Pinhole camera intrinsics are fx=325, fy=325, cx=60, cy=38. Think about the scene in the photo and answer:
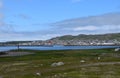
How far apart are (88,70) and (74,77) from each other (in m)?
12.6

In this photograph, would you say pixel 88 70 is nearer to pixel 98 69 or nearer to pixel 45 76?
pixel 98 69

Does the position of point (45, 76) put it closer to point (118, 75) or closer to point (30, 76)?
point (30, 76)

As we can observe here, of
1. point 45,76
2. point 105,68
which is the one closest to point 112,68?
point 105,68

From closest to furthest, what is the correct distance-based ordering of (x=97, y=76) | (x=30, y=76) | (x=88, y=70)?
(x=97, y=76)
(x=30, y=76)
(x=88, y=70)

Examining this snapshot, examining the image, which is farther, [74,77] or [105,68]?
[105,68]

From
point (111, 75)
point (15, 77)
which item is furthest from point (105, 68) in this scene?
point (15, 77)

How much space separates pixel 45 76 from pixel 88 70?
13411 millimetres

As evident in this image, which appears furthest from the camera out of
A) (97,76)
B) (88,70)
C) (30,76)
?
(88,70)

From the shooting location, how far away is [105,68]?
87.4 m

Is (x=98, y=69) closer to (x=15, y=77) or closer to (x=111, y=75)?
(x=111, y=75)

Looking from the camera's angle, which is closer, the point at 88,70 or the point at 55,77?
the point at 55,77

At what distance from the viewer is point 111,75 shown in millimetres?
73938

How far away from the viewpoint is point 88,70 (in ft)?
279

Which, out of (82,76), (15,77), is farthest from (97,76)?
(15,77)
